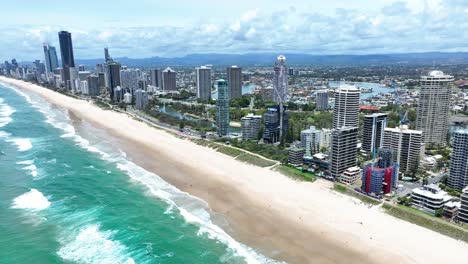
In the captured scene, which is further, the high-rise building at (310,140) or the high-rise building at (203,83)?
the high-rise building at (203,83)

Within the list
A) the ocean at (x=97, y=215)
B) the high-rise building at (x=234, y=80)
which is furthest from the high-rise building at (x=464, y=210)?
the high-rise building at (x=234, y=80)

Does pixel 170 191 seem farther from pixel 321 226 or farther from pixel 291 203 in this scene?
pixel 321 226

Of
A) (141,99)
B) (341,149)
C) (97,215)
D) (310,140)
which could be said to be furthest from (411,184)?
(141,99)

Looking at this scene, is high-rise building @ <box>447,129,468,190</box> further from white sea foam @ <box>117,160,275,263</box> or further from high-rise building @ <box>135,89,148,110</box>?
high-rise building @ <box>135,89,148,110</box>

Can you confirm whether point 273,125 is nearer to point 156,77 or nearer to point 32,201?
point 32,201

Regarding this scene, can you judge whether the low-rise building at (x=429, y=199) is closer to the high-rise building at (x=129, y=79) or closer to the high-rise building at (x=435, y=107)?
the high-rise building at (x=435, y=107)

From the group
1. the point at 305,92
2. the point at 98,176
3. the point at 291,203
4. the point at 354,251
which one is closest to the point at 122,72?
the point at 305,92

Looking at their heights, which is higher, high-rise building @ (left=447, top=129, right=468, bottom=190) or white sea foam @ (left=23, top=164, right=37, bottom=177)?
high-rise building @ (left=447, top=129, right=468, bottom=190)

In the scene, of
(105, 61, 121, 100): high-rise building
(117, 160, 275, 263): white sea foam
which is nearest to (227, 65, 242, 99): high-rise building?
(105, 61, 121, 100): high-rise building

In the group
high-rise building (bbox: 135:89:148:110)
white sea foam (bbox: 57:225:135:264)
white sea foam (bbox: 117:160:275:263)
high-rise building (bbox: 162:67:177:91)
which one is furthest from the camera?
high-rise building (bbox: 162:67:177:91)
